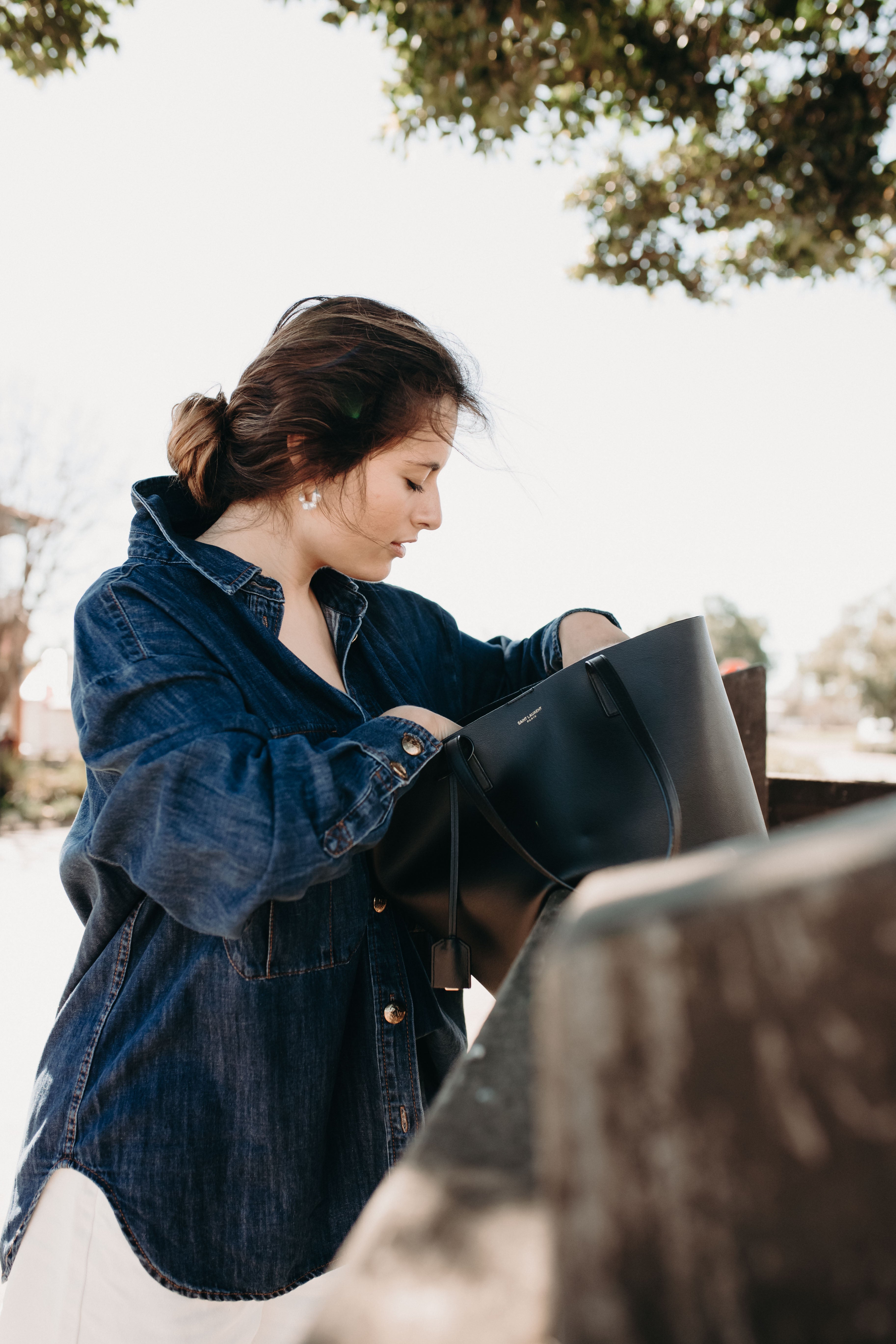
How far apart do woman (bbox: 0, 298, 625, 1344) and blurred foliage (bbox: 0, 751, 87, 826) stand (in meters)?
10.7

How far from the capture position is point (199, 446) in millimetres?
1503

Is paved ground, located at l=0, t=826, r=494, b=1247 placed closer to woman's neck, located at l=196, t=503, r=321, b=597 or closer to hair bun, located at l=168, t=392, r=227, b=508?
woman's neck, located at l=196, t=503, r=321, b=597

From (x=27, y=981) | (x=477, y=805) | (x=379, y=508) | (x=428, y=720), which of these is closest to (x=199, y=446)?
(x=379, y=508)

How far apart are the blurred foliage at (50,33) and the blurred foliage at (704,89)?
3.48 feet

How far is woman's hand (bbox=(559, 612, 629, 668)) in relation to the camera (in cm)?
153

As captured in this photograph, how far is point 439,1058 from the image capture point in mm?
1387

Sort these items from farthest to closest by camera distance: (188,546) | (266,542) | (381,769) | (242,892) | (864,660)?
(864,660)
(266,542)
(188,546)
(381,769)
(242,892)

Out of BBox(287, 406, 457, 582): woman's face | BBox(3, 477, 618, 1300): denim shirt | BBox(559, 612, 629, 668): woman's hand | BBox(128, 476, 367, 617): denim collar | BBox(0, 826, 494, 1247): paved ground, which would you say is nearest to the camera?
BBox(3, 477, 618, 1300): denim shirt

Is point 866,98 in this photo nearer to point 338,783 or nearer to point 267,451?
point 267,451

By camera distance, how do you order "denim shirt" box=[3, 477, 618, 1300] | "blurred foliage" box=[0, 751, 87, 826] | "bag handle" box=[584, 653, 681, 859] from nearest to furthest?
"denim shirt" box=[3, 477, 618, 1300], "bag handle" box=[584, 653, 681, 859], "blurred foliage" box=[0, 751, 87, 826]

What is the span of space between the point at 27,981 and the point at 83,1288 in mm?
4234

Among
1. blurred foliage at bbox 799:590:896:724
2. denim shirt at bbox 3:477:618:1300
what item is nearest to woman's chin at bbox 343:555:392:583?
denim shirt at bbox 3:477:618:1300

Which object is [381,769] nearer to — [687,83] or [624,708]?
[624,708]

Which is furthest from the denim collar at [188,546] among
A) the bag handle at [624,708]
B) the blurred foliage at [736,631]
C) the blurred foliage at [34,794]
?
the blurred foliage at [736,631]
